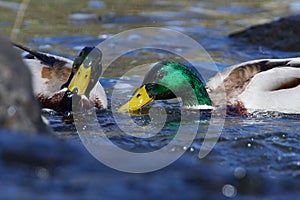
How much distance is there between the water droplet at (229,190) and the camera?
3.04m

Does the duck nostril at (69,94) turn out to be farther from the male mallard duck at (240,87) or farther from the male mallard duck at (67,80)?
the male mallard duck at (240,87)

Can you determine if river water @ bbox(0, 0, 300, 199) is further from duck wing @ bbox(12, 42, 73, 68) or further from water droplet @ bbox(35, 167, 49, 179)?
duck wing @ bbox(12, 42, 73, 68)

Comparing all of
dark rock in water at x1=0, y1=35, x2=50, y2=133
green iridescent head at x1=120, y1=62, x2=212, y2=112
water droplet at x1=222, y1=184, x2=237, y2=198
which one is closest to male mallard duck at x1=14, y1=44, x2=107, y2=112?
green iridescent head at x1=120, y1=62, x2=212, y2=112

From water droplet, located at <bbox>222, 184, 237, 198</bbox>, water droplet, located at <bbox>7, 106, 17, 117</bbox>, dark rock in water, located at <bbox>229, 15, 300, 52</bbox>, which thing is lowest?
dark rock in water, located at <bbox>229, 15, 300, 52</bbox>

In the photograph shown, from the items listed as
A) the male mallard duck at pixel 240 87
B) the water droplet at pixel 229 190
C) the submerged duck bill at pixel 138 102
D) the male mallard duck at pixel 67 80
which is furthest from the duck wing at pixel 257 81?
the water droplet at pixel 229 190

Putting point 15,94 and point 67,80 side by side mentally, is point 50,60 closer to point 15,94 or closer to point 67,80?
point 67,80

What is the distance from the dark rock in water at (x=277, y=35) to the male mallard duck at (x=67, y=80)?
3.21 metres

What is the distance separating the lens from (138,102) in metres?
7.06

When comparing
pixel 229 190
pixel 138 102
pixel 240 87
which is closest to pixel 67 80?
pixel 138 102

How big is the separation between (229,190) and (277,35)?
23.6 ft

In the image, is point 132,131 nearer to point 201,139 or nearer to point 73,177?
point 201,139

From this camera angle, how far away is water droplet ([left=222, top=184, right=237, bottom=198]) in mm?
3042

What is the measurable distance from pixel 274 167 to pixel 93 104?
2634mm

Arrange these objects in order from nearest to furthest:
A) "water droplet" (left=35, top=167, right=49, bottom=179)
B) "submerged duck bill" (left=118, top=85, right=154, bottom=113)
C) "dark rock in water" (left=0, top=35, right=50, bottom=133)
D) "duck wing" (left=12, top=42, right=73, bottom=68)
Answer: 1. "water droplet" (left=35, top=167, right=49, bottom=179)
2. "dark rock in water" (left=0, top=35, right=50, bottom=133)
3. "submerged duck bill" (left=118, top=85, right=154, bottom=113)
4. "duck wing" (left=12, top=42, right=73, bottom=68)
